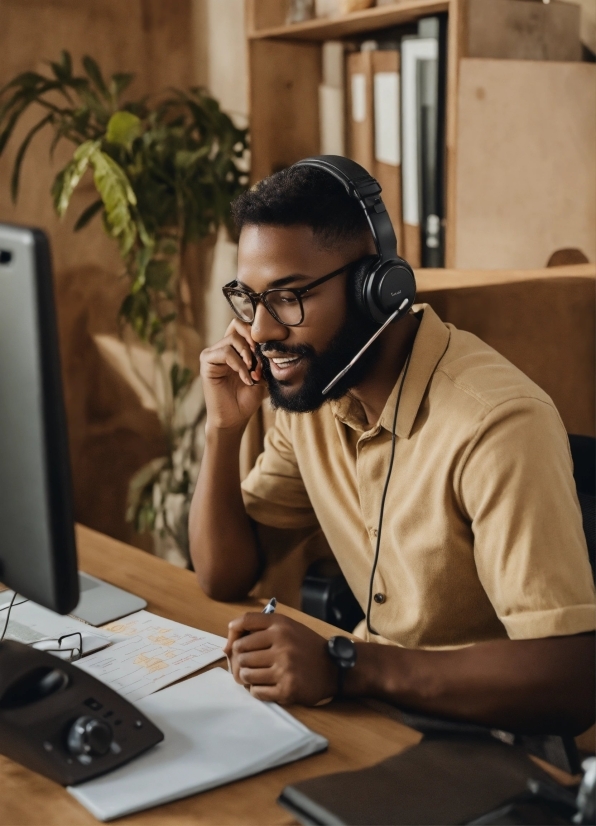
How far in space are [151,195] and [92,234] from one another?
470mm

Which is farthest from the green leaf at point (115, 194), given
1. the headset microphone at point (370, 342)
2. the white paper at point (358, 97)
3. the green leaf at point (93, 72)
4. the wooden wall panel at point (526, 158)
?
the headset microphone at point (370, 342)

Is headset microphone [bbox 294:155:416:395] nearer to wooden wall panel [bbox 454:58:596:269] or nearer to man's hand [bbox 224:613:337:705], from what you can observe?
man's hand [bbox 224:613:337:705]

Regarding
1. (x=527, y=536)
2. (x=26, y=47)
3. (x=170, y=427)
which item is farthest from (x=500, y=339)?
(x=26, y=47)

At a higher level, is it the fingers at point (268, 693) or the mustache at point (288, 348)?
the mustache at point (288, 348)

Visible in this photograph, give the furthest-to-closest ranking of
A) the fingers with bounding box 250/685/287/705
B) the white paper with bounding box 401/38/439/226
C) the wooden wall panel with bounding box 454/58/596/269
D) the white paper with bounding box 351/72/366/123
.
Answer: the white paper with bounding box 351/72/366/123, the white paper with bounding box 401/38/439/226, the wooden wall panel with bounding box 454/58/596/269, the fingers with bounding box 250/685/287/705

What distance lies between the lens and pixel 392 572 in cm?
127

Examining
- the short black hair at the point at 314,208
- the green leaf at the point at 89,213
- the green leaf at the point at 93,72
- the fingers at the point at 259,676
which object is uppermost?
the green leaf at the point at 93,72

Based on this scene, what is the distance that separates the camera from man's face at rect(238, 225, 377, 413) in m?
1.26

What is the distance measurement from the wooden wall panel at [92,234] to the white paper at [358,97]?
2.87ft

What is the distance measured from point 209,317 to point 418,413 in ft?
5.72

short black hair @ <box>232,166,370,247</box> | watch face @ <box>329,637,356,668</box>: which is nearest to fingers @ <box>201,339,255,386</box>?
short black hair @ <box>232,166,370,247</box>

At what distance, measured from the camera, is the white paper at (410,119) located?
6.23 ft

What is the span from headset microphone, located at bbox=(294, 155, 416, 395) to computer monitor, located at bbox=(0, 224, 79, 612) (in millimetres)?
517

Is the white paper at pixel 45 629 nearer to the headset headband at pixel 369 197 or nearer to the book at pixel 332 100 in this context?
the headset headband at pixel 369 197
